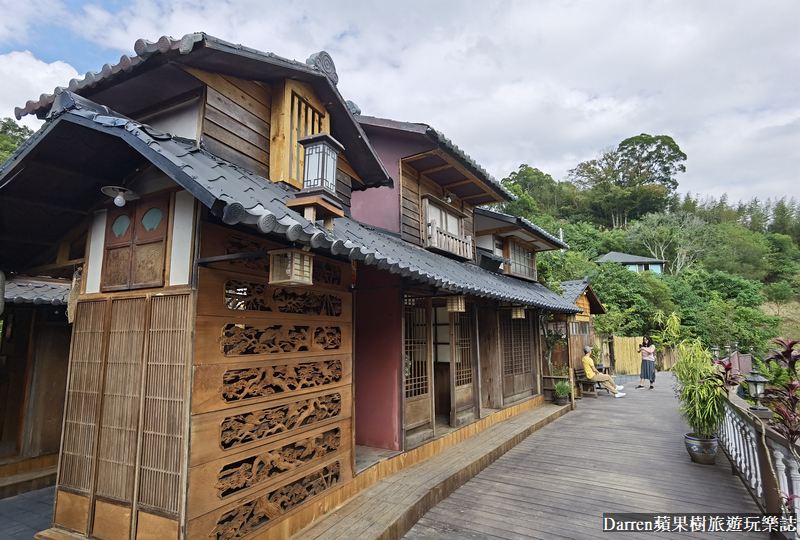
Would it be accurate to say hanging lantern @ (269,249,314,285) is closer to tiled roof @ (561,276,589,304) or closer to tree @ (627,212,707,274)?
tiled roof @ (561,276,589,304)

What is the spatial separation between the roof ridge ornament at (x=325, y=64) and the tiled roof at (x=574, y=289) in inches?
454

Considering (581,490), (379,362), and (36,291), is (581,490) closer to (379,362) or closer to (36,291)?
(379,362)

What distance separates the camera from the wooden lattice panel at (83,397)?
3.66 metres

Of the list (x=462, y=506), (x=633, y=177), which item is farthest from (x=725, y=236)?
(x=462, y=506)

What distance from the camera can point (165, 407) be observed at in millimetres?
3242

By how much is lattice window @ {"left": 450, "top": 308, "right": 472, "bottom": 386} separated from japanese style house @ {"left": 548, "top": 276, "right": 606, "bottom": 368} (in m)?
5.25

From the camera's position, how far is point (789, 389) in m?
4.72

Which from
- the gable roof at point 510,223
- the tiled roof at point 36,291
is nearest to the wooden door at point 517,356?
the gable roof at point 510,223

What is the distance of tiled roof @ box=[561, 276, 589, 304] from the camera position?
14.2 m

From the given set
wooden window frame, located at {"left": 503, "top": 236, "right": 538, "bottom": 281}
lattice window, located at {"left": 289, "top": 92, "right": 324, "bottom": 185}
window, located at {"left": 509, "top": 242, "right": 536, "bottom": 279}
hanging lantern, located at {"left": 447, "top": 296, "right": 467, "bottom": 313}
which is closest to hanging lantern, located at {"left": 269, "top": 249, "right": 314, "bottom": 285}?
lattice window, located at {"left": 289, "top": 92, "right": 324, "bottom": 185}

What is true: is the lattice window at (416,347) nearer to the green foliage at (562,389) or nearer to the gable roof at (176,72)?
the gable roof at (176,72)

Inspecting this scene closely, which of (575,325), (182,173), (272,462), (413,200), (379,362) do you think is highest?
(413,200)

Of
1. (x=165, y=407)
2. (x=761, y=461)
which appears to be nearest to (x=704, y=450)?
(x=761, y=461)

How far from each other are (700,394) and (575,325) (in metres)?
8.92
